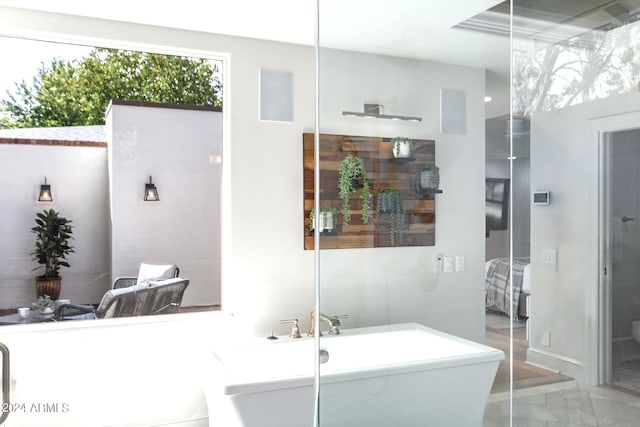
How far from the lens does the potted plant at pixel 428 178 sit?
118 centimetres

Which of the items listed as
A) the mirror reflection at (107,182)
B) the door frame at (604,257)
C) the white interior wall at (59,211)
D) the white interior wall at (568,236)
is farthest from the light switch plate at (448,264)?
the white interior wall at (59,211)

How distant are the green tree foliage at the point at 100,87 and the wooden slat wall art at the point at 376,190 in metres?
2.41

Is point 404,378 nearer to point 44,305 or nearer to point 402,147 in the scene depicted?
point 402,147

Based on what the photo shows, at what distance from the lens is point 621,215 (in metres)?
0.83

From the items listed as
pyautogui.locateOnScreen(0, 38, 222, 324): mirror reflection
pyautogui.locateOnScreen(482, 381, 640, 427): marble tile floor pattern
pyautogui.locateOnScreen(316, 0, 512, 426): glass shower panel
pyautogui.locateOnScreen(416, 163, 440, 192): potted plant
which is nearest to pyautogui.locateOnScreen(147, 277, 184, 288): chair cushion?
pyautogui.locateOnScreen(0, 38, 222, 324): mirror reflection

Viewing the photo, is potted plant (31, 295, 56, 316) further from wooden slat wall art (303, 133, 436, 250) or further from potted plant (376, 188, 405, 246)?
potted plant (376, 188, 405, 246)

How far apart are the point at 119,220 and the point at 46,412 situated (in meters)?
1.26

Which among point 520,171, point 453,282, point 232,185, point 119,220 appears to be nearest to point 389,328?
point 453,282

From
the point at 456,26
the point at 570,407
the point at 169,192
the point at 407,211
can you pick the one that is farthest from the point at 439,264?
the point at 169,192

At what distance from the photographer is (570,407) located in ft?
2.91

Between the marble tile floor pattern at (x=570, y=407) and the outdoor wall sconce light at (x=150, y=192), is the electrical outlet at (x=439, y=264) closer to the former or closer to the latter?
the marble tile floor pattern at (x=570, y=407)

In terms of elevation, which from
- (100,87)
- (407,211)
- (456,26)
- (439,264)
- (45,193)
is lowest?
(439,264)

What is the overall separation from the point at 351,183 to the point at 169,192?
246cm

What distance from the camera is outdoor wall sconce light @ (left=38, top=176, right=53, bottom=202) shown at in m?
3.25
